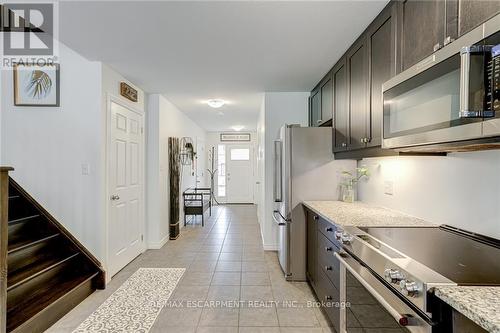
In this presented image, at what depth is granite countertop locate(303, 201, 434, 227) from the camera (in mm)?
1856

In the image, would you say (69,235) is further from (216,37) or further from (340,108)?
(340,108)

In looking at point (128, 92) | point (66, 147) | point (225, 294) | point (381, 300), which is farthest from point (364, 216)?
point (128, 92)

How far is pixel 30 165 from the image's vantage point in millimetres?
2893

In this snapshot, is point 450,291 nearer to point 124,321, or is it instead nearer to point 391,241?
point 391,241

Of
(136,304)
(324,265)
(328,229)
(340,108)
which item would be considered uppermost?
(340,108)

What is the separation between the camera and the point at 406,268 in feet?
3.57

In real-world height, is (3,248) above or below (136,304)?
above

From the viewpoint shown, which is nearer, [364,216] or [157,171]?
[364,216]

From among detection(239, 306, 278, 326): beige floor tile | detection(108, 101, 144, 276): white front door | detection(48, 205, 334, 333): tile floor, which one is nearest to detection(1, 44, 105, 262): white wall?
detection(108, 101, 144, 276): white front door

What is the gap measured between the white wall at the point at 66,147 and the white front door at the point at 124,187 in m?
0.23

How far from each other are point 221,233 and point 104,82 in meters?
3.32

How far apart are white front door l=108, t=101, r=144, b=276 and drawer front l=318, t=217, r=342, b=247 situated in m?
2.40

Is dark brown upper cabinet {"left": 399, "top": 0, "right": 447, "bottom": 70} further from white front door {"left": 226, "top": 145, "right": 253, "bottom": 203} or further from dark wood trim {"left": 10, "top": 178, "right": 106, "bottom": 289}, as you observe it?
white front door {"left": 226, "top": 145, "right": 253, "bottom": 203}

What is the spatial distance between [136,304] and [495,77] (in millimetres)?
2981
